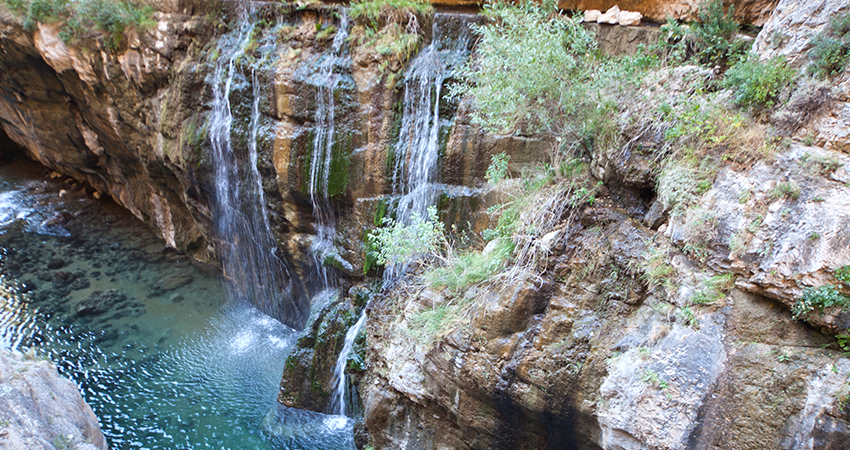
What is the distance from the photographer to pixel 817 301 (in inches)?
129

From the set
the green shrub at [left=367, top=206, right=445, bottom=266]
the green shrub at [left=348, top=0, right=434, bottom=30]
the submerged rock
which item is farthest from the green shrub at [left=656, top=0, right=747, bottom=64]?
the submerged rock

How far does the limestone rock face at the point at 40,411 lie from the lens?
528cm

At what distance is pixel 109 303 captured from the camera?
34.9ft

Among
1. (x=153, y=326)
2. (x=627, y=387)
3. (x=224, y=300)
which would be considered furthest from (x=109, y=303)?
(x=627, y=387)

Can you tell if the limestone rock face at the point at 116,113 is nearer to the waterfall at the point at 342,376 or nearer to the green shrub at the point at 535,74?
the waterfall at the point at 342,376

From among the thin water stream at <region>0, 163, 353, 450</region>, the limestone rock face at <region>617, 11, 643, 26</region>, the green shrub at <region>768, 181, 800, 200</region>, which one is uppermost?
the limestone rock face at <region>617, 11, 643, 26</region>

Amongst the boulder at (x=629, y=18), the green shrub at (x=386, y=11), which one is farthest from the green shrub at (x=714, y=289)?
the green shrub at (x=386, y=11)

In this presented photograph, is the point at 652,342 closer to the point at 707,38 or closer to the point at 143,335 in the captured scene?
the point at 707,38

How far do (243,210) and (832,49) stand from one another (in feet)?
30.8

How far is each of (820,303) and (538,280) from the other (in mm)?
2292

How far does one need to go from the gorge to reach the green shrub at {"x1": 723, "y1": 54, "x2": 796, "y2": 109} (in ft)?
0.08

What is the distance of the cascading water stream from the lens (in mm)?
7492

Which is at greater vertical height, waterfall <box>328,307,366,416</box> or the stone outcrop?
the stone outcrop

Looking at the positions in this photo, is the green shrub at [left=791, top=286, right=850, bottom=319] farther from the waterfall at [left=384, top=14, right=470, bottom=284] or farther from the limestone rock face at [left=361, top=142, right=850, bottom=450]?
the waterfall at [left=384, top=14, right=470, bottom=284]
